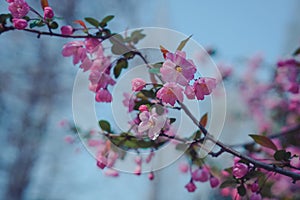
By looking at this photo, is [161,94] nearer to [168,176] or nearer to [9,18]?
[9,18]

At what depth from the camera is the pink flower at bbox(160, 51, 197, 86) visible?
75 cm

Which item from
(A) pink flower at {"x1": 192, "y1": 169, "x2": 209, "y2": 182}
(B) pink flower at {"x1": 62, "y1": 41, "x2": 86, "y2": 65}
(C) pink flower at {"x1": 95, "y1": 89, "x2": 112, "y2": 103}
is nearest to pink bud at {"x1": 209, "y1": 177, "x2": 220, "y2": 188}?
(A) pink flower at {"x1": 192, "y1": 169, "x2": 209, "y2": 182}

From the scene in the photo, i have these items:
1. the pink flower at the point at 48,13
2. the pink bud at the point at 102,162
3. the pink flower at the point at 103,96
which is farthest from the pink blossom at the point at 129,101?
the pink flower at the point at 48,13

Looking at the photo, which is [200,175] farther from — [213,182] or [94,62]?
[94,62]

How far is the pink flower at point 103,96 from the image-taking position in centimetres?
97

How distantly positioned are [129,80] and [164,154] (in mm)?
270

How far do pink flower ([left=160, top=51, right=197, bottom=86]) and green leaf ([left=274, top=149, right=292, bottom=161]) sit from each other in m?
0.29

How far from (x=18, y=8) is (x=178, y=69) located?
1.38 feet

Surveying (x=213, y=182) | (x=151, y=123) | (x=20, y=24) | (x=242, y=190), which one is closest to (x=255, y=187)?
(x=242, y=190)

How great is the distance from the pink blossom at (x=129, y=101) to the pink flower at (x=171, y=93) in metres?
0.23

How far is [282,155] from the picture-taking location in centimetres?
87

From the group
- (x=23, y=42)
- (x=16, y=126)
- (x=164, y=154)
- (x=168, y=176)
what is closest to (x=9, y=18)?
(x=164, y=154)

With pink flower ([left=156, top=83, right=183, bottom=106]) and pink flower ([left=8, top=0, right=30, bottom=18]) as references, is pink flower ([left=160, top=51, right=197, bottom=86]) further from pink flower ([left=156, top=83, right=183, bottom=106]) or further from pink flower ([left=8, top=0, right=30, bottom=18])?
pink flower ([left=8, top=0, right=30, bottom=18])

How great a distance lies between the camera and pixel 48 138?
17.7 feet
